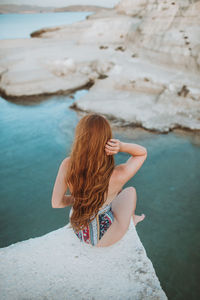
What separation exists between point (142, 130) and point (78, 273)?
13.3ft


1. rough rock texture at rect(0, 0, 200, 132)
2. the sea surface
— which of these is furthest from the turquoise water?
the sea surface

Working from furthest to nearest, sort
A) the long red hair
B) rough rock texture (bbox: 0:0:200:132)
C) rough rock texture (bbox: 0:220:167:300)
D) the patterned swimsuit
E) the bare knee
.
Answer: rough rock texture (bbox: 0:0:200:132) < the bare knee < the patterned swimsuit < rough rock texture (bbox: 0:220:167:300) < the long red hair

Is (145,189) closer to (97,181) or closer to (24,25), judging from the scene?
(97,181)

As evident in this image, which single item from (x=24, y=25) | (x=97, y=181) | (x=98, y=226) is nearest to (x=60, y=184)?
(x=97, y=181)

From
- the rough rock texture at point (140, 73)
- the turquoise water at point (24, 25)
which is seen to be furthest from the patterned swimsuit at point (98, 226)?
the turquoise water at point (24, 25)

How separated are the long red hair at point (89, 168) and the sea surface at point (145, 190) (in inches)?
55.4

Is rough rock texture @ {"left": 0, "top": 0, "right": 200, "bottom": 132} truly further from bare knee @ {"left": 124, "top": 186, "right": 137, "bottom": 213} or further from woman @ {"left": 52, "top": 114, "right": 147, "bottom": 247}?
woman @ {"left": 52, "top": 114, "right": 147, "bottom": 247}

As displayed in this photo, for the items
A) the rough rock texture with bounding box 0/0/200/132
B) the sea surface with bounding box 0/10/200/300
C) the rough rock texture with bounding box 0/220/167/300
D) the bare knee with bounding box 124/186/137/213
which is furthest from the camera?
the rough rock texture with bounding box 0/0/200/132

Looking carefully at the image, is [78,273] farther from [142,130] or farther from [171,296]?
[142,130]

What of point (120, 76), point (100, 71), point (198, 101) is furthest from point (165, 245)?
point (100, 71)

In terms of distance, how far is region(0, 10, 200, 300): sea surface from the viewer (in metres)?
2.49

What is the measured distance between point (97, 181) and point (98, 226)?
1.47ft

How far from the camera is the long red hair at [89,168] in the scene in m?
1.35

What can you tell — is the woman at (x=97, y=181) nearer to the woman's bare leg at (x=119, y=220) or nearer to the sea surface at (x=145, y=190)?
the woman's bare leg at (x=119, y=220)
